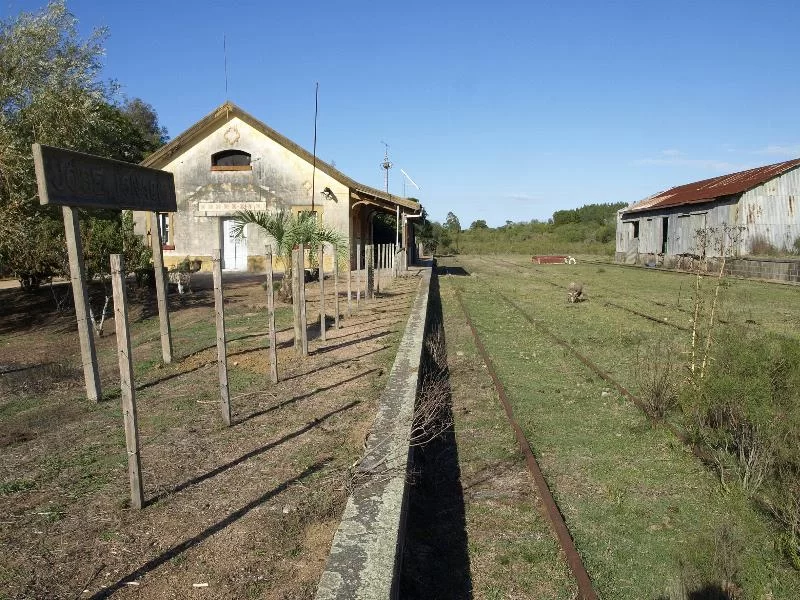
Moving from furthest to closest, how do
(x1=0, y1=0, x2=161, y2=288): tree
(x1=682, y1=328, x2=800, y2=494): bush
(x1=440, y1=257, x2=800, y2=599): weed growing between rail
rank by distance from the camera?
(x1=0, y1=0, x2=161, y2=288): tree → (x1=682, y1=328, x2=800, y2=494): bush → (x1=440, y1=257, x2=800, y2=599): weed growing between rail

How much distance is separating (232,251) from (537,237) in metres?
69.2

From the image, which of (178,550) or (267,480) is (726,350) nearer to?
(267,480)

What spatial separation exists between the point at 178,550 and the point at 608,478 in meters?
3.62

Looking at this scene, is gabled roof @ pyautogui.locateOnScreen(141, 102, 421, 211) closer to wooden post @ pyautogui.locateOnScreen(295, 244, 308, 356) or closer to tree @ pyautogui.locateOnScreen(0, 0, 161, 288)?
tree @ pyautogui.locateOnScreen(0, 0, 161, 288)

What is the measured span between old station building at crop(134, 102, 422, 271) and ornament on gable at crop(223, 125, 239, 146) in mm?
24

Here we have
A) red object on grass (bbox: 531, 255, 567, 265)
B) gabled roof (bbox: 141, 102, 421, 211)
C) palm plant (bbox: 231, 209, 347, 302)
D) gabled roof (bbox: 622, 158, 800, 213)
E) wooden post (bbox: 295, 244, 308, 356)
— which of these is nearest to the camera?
wooden post (bbox: 295, 244, 308, 356)

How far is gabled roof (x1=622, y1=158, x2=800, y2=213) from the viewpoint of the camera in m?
30.6

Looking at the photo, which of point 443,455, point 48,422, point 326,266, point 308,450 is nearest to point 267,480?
point 308,450

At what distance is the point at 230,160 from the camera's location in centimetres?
2677

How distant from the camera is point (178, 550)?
12.5 feet

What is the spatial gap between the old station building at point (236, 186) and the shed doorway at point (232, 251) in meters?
0.06

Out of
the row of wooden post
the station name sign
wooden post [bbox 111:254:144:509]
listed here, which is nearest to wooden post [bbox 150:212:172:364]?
the row of wooden post

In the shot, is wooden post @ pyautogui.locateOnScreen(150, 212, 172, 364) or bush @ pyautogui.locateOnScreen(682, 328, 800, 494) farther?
wooden post @ pyautogui.locateOnScreen(150, 212, 172, 364)

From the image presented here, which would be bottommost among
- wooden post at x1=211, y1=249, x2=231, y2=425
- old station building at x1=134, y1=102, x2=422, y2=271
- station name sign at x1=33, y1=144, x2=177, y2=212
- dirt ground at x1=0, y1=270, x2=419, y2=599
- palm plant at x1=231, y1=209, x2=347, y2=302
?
dirt ground at x1=0, y1=270, x2=419, y2=599
